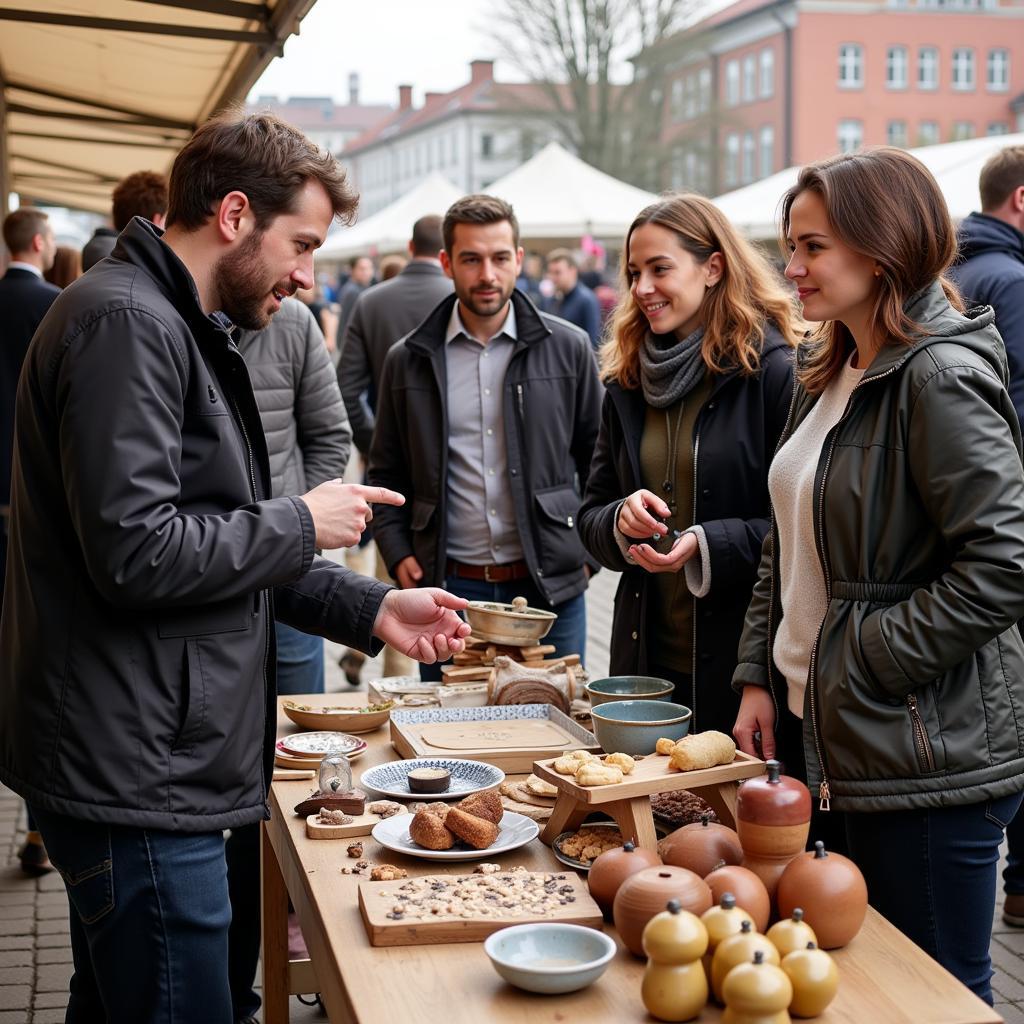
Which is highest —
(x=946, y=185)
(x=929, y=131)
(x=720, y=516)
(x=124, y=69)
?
(x=929, y=131)

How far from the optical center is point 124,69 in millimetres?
6895

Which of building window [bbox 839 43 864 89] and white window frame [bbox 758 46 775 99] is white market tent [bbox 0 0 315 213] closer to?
white window frame [bbox 758 46 775 99]

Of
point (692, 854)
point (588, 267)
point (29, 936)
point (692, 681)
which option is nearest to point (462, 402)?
point (692, 681)

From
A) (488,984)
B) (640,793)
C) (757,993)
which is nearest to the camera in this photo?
(757,993)

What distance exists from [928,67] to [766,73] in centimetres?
618

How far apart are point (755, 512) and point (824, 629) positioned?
3.08ft

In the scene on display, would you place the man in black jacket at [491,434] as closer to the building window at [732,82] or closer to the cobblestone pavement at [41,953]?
the cobblestone pavement at [41,953]

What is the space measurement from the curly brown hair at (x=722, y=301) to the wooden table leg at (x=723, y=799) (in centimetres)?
121

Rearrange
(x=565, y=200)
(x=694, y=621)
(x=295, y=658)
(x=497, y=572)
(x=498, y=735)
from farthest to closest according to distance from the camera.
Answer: (x=565, y=200)
(x=295, y=658)
(x=497, y=572)
(x=694, y=621)
(x=498, y=735)

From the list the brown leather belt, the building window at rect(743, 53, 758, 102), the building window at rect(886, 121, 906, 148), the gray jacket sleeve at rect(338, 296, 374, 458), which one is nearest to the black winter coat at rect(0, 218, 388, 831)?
the brown leather belt

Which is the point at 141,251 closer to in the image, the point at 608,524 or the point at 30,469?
the point at 30,469

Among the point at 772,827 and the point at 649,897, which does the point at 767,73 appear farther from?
the point at 649,897

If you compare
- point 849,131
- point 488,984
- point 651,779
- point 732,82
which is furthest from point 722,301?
point 732,82

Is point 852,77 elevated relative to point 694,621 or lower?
elevated
